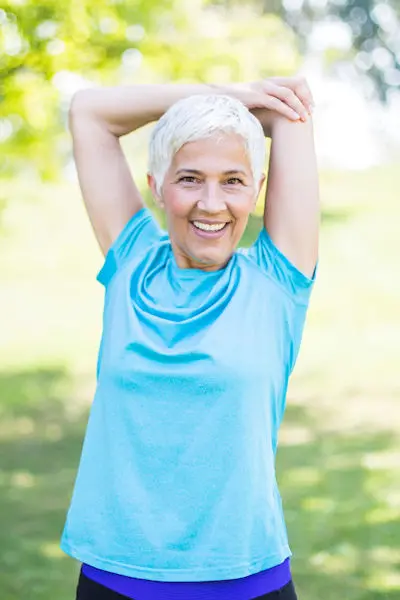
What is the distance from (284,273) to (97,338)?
31.2 ft

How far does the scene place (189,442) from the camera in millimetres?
1892

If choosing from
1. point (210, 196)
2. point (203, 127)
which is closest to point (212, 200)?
point (210, 196)

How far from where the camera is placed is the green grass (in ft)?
15.9

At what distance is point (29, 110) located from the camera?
228 inches

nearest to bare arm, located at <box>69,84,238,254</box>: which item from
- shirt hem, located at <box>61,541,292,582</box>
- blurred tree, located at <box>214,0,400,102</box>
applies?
shirt hem, located at <box>61,541,292,582</box>

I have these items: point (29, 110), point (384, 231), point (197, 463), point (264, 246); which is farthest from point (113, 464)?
point (384, 231)

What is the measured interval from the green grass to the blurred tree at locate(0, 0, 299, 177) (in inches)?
76.8

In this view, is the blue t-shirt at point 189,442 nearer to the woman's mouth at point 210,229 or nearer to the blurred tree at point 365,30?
the woman's mouth at point 210,229

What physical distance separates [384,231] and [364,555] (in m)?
10.2

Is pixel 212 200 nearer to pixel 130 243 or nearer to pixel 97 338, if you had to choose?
pixel 130 243

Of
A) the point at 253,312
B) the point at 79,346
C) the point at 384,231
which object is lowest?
the point at 253,312

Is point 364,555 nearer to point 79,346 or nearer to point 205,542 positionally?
point 205,542

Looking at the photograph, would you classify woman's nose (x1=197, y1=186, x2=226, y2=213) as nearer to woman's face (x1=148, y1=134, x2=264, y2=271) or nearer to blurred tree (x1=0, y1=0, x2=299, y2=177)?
woman's face (x1=148, y1=134, x2=264, y2=271)

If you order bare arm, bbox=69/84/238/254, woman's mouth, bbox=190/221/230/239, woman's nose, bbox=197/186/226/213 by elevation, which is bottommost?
woman's mouth, bbox=190/221/230/239
